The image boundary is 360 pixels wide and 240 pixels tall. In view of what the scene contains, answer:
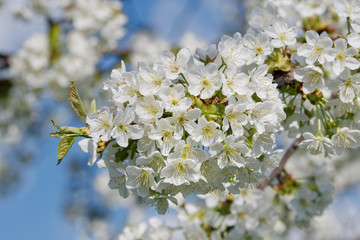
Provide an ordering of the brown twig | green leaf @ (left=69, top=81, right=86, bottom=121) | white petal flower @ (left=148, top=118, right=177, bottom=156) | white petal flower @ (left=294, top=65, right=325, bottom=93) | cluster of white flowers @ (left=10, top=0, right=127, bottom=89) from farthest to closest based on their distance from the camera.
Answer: cluster of white flowers @ (left=10, top=0, right=127, bottom=89) → the brown twig → white petal flower @ (left=294, top=65, right=325, bottom=93) → green leaf @ (left=69, top=81, right=86, bottom=121) → white petal flower @ (left=148, top=118, right=177, bottom=156)

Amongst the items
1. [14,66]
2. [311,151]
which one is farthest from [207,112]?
[14,66]

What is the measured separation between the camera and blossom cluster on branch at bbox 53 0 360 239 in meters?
1.45

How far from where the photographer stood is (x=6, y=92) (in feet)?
19.0

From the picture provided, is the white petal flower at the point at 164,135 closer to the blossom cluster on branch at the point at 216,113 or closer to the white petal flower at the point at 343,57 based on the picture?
the blossom cluster on branch at the point at 216,113

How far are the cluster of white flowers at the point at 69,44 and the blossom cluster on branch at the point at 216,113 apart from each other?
3.66 m

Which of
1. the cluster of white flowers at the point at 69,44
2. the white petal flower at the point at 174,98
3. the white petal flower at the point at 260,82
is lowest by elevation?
the cluster of white flowers at the point at 69,44

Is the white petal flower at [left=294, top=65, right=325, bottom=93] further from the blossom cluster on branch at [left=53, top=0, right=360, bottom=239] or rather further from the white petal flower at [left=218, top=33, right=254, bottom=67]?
the white petal flower at [left=218, top=33, right=254, bottom=67]

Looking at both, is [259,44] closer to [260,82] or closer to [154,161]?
[260,82]

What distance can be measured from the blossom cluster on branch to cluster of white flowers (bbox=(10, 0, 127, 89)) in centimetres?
366

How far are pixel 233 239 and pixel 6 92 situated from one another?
16.0 ft

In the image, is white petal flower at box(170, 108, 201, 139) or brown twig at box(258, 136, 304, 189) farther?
brown twig at box(258, 136, 304, 189)

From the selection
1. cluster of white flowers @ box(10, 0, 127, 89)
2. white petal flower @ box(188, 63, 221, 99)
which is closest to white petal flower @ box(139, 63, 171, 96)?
white petal flower @ box(188, 63, 221, 99)

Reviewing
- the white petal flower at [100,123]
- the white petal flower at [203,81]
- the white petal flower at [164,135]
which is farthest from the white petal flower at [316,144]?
the white petal flower at [100,123]

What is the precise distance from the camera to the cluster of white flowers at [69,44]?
4.99 meters
